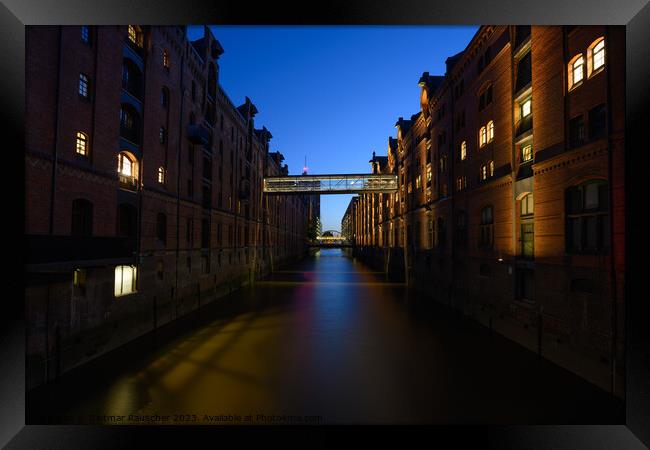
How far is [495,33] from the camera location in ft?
52.2

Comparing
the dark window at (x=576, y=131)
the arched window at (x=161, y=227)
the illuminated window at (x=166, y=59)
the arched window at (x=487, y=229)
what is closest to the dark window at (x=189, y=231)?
the arched window at (x=161, y=227)

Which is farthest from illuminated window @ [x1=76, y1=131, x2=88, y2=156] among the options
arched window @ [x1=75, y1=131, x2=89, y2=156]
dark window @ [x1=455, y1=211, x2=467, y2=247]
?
dark window @ [x1=455, y1=211, x2=467, y2=247]

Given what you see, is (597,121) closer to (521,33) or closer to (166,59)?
(521,33)

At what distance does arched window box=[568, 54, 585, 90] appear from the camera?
10094 mm

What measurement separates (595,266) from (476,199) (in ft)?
28.9

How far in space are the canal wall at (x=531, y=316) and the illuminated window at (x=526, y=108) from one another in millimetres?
6456

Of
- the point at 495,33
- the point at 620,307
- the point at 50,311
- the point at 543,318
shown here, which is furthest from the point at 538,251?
the point at 50,311

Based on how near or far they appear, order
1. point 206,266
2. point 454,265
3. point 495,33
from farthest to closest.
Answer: point 206,266
point 454,265
point 495,33

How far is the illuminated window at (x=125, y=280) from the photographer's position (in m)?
13.4

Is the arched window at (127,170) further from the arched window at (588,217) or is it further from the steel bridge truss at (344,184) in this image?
the steel bridge truss at (344,184)

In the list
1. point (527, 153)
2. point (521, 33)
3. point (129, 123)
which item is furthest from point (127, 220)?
point (521, 33)

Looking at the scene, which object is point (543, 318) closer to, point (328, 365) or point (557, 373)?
point (557, 373)

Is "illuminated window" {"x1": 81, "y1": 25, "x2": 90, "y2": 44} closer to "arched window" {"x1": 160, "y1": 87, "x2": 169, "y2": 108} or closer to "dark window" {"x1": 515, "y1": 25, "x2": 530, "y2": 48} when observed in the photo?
"arched window" {"x1": 160, "y1": 87, "x2": 169, "y2": 108}

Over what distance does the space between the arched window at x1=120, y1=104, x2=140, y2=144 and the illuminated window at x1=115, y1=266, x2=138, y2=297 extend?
613 centimetres
